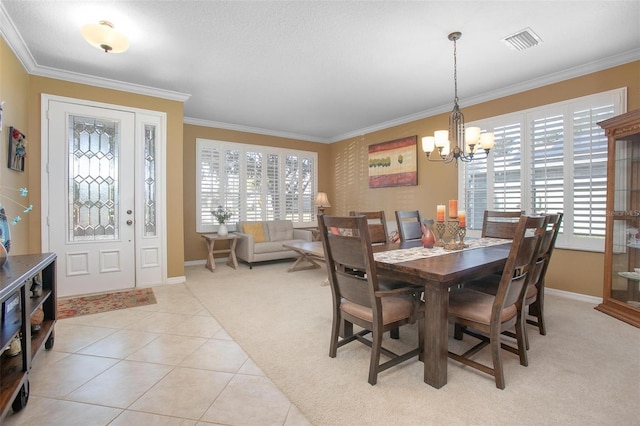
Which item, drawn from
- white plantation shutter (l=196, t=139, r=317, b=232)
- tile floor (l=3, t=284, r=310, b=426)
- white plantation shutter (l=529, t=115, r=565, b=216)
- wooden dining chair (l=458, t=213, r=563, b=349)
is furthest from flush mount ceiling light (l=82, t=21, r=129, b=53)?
white plantation shutter (l=529, t=115, r=565, b=216)

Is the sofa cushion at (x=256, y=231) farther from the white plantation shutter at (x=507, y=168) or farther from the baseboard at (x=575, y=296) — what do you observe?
the baseboard at (x=575, y=296)

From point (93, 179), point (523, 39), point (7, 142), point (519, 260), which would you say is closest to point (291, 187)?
point (93, 179)

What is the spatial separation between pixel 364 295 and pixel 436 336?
0.48 metres

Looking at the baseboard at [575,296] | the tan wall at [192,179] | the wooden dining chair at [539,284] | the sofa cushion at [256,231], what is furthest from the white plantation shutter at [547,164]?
the tan wall at [192,179]

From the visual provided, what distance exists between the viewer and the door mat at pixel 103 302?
3.14 meters

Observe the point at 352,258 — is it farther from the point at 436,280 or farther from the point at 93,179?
the point at 93,179

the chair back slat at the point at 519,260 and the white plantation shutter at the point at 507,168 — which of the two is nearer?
the chair back slat at the point at 519,260

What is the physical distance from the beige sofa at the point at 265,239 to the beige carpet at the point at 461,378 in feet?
7.33

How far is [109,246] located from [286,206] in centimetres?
345

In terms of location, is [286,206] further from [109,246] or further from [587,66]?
[587,66]

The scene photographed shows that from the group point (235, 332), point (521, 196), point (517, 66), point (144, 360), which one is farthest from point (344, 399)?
point (517, 66)

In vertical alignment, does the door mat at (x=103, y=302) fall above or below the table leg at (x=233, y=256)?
below

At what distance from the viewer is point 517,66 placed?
11.2 feet

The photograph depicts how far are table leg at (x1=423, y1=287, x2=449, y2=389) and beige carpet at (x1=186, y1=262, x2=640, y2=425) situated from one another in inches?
3.0
